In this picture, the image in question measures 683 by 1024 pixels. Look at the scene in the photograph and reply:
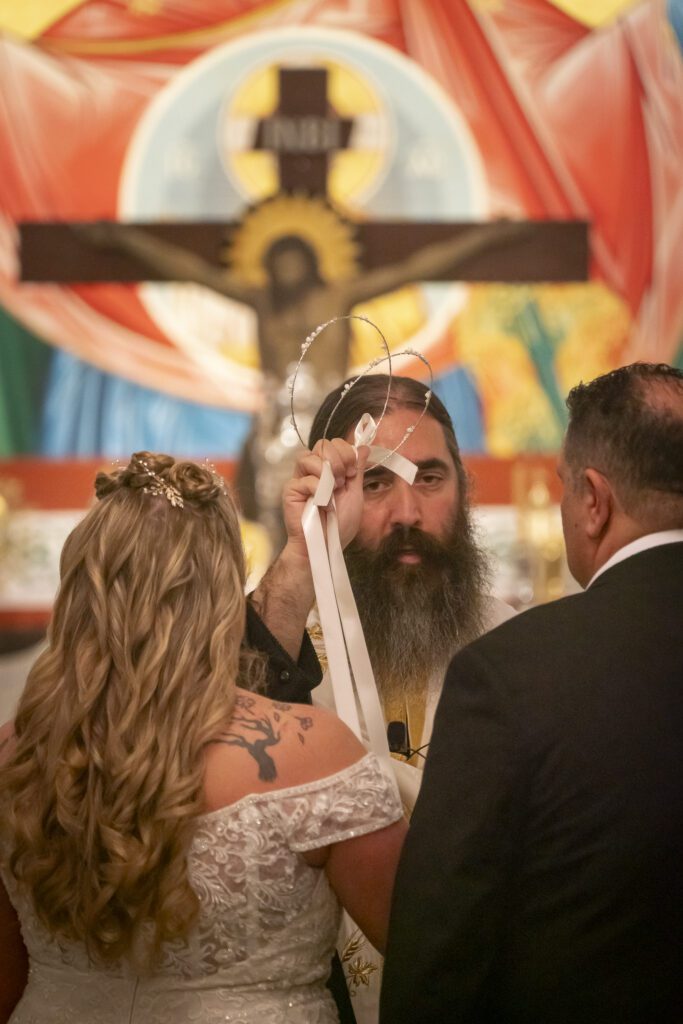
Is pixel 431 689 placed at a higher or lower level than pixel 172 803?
lower

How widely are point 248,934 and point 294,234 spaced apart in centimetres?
770

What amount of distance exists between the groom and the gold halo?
732cm

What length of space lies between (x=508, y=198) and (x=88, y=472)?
3629 mm

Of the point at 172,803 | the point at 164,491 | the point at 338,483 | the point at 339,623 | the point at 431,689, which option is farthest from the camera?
the point at 431,689

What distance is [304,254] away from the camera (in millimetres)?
9359

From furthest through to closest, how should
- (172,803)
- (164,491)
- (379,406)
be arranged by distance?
1. (379,406)
2. (164,491)
3. (172,803)

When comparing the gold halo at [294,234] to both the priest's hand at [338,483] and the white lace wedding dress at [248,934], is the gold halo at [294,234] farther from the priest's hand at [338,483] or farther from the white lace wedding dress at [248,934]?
the white lace wedding dress at [248,934]

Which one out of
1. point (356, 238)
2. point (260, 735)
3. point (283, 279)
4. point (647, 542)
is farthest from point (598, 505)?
point (356, 238)

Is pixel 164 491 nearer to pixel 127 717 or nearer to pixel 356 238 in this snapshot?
pixel 127 717

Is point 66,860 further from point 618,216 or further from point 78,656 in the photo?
point 618,216

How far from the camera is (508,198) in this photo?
9898mm

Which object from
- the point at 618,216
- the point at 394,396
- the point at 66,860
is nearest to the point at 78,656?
the point at 66,860

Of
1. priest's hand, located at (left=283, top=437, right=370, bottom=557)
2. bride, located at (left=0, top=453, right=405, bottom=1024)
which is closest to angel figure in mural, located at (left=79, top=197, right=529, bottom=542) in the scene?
priest's hand, located at (left=283, top=437, right=370, bottom=557)

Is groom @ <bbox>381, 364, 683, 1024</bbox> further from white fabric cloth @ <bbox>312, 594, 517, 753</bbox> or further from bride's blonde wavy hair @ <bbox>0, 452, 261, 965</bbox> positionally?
white fabric cloth @ <bbox>312, 594, 517, 753</bbox>
